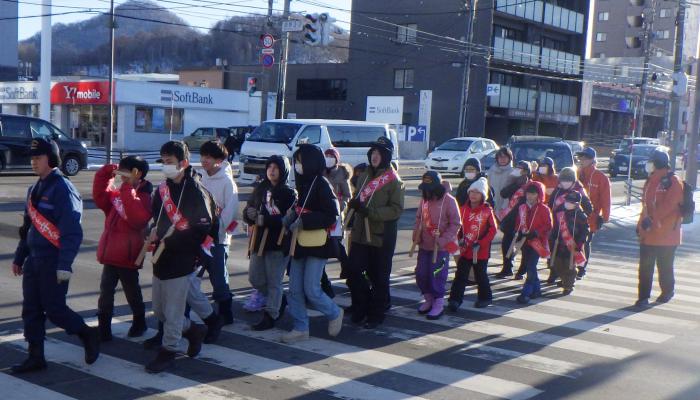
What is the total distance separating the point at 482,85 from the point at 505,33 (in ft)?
14.4

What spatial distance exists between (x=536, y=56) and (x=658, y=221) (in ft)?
139

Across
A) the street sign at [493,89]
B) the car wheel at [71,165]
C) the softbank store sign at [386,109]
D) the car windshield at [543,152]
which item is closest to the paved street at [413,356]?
the car windshield at [543,152]

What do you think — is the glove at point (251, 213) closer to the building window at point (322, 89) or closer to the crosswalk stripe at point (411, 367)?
the crosswalk stripe at point (411, 367)

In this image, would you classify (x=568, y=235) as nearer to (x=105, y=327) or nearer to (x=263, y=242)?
(x=263, y=242)

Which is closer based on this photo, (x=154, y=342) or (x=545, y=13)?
(x=154, y=342)

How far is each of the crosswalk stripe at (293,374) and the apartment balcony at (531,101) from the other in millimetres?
42320

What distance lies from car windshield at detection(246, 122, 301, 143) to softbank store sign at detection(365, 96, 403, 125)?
2383cm

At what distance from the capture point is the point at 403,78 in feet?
164

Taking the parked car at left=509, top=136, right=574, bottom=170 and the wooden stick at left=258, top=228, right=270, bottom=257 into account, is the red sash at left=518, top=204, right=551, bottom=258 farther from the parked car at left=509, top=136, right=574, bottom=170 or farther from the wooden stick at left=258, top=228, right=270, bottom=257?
the parked car at left=509, top=136, right=574, bottom=170

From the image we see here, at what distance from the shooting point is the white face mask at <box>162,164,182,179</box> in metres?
5.72

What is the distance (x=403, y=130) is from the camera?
147 feet

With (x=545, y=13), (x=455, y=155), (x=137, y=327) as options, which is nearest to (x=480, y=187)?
(x=137, y=327)

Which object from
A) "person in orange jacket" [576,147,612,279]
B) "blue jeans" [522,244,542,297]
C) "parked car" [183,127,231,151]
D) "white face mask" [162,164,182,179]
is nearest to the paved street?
"blue jeans" [522,244,542,297]

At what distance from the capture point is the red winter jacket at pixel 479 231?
859cm
